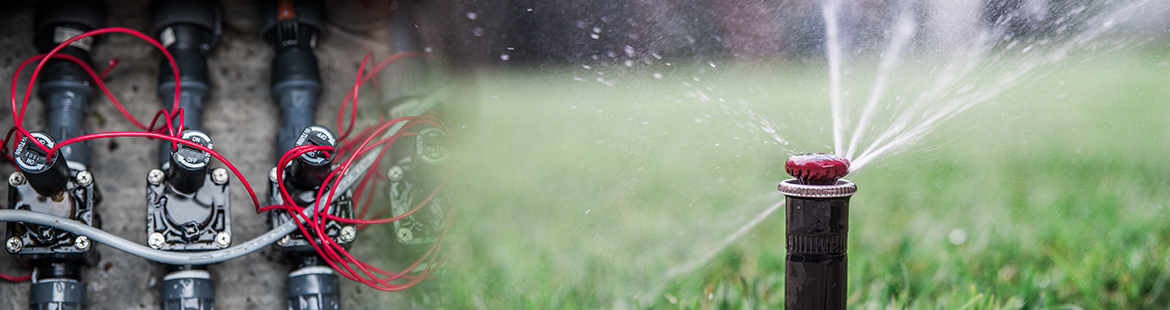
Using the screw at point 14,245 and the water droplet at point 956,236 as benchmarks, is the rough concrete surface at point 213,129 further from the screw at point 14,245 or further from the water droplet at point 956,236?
the water droplet at point 956,236

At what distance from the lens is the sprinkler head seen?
585mm

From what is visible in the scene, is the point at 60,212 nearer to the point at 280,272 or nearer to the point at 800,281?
the point at 280,272

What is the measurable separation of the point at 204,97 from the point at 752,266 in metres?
1.11

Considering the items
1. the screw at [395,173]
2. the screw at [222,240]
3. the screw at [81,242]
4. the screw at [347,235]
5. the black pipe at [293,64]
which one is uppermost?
the black pipe at [293,64]

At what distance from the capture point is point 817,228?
603mm

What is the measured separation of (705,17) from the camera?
208 centimetres

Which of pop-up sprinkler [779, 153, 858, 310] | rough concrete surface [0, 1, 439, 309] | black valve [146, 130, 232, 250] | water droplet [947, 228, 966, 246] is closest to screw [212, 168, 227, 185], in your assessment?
black valve [146, 130, 232, 250]

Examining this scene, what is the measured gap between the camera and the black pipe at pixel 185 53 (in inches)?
42.8

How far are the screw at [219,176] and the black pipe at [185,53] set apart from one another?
19cm

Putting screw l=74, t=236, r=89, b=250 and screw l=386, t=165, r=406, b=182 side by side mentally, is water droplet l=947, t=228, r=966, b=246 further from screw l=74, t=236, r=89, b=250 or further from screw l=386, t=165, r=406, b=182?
screw l=74, t=236, r=89, b=250

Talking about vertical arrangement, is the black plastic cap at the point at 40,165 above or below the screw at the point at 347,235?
above

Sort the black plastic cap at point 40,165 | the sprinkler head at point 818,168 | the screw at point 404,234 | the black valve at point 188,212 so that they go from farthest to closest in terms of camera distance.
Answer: the screw at point 404,234 < the black valve at point 188,212 < the black plastic cap at point 40,165 < the sprinkler head at point 818,168

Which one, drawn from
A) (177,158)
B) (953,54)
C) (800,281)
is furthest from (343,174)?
(953,54)

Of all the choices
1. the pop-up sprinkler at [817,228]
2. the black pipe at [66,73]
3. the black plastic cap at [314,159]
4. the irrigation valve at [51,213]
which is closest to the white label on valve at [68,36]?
the black pipe at [66,73]
